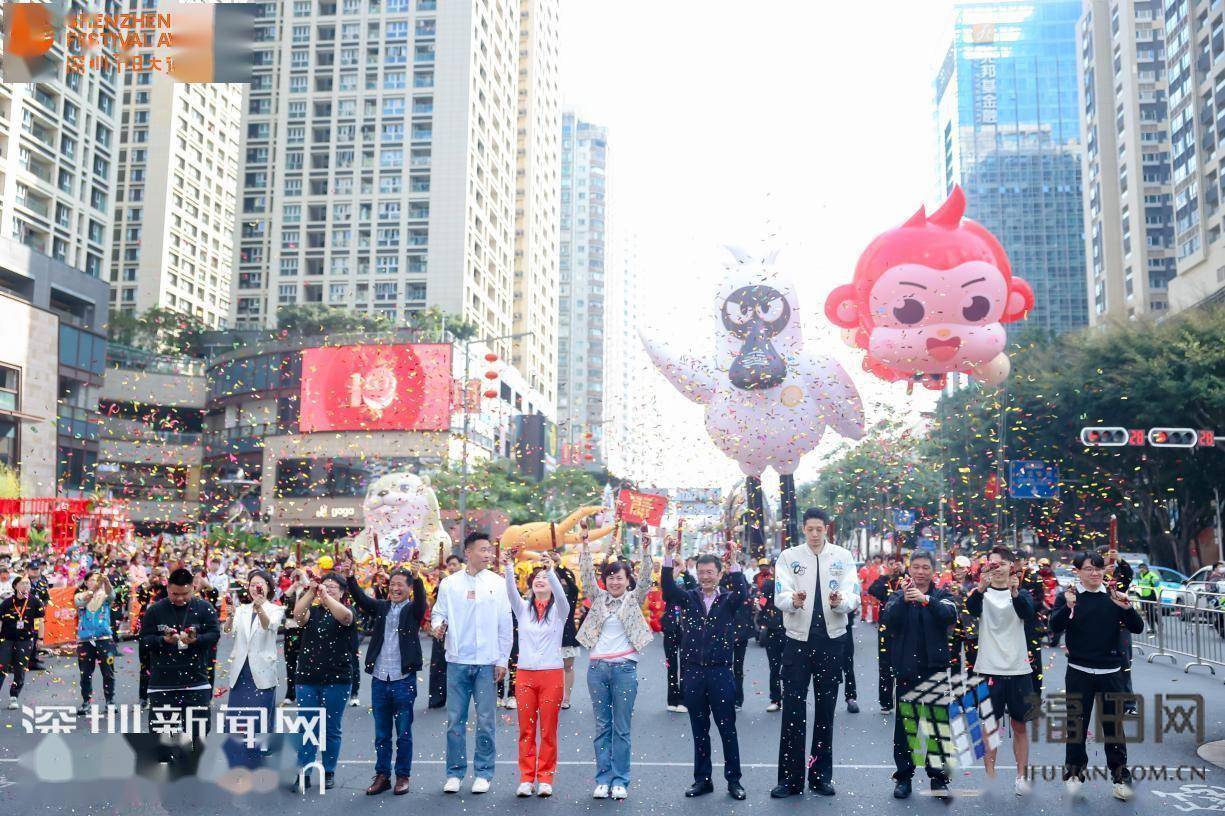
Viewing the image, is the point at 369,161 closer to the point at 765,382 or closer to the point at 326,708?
the point at 765,382

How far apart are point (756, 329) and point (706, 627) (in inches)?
458

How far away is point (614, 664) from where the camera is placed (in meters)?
7.82

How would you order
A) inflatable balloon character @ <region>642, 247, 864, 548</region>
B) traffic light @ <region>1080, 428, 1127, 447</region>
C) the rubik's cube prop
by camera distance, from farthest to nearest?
1. traffic light @ <region>1080, 428, 1127, 447</region>
2. inflatable balloon character @ <region>642, 247, 864, 548</region>
3. the rubik's cube prop

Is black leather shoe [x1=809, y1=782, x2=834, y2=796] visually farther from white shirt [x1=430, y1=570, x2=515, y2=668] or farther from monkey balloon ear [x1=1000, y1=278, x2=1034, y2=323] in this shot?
monkey balloon ear [x1=1000, y1=278, x2=1034, y2=323]

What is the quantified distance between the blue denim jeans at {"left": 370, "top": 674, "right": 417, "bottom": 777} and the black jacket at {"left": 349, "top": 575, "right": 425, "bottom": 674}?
120 millimetres

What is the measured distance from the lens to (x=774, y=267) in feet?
64.3

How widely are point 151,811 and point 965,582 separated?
882 centimetres

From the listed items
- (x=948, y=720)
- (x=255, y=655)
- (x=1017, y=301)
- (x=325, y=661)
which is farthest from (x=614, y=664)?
(x=1017, y=301)

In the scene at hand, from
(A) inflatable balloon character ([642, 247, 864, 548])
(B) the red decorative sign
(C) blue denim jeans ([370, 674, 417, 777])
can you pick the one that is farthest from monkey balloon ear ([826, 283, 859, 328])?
(C) blue denim jeans ([370, 674, 417, 777])

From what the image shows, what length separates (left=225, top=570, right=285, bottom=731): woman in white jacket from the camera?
26.2 ft

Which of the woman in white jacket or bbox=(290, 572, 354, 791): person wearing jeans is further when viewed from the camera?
the woman in white jacket

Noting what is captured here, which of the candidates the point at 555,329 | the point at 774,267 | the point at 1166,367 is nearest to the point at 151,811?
the point at 774,267

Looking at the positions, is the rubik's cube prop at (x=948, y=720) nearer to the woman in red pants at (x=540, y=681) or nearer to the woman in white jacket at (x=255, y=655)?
the woman in red pants at (x=540, y=681)

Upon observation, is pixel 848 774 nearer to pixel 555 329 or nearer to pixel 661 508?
pixel 661 508
